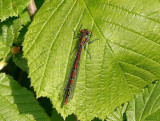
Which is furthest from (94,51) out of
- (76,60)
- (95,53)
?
(76,60)

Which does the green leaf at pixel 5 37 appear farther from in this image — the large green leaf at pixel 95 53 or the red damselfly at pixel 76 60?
the red damselfly at pixel 76 60

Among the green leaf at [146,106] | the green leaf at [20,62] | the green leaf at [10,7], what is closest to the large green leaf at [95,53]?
the green leaf at [10,7]

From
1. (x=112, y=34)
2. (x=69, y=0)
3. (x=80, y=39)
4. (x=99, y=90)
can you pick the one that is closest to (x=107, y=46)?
(x=112, y=34)

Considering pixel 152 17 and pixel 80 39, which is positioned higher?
pixel 152 17

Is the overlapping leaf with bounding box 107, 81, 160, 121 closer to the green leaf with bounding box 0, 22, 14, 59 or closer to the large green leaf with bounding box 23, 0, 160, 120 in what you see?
the large green leaf with bounding box 23, 0, 160, 120

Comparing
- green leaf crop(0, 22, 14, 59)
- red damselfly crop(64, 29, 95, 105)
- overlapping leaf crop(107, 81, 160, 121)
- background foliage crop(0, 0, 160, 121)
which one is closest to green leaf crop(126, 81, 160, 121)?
overlapping leaf crop(107, 81, 160, 121)

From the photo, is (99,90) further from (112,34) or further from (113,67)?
(112,34)
